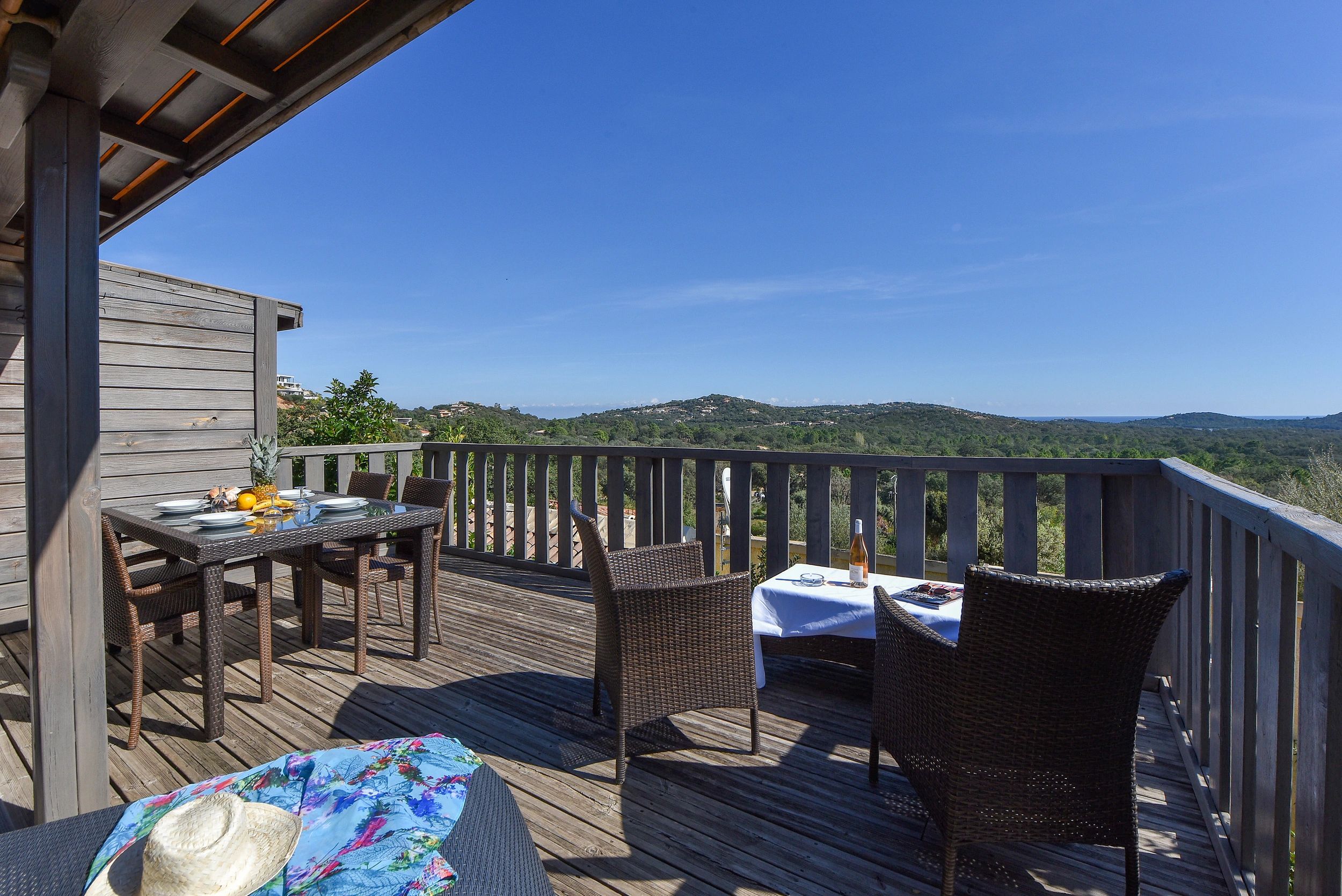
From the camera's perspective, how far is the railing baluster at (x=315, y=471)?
478cm

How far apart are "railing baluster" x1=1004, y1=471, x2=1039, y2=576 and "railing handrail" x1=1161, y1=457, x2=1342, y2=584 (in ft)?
2.99

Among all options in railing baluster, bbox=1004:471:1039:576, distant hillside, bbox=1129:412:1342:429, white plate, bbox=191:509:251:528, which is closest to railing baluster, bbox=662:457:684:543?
railing baluster, bbox=1004:471:1039:576

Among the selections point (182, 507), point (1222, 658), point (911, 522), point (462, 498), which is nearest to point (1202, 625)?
point (1222, 658)

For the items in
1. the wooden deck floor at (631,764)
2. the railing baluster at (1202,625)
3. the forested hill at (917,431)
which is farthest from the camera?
the forested hill at (917,431)

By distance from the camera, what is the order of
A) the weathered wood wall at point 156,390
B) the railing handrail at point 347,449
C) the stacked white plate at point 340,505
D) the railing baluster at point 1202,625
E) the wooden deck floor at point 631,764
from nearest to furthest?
1. the wooden deck floor at point 631,764
2. the railing baluster at point 1202,625
3. the stacked white plate at point 340,505
4. the weathered wood wall at point 156,390
5. the railing handrail at point 347,449

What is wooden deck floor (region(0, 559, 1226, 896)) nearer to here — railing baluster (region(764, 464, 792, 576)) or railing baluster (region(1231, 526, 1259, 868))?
railing baluster (region(1231, 526, 1259, 868))

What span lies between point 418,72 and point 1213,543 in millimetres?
11215

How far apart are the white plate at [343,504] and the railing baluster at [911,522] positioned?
Result: 2852 millimetres

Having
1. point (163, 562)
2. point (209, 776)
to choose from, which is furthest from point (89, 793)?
point (163, 562)

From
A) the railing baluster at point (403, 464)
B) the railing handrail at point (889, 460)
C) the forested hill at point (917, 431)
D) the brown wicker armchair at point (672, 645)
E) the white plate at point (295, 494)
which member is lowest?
the brown wicker armchair at point (672, 645)

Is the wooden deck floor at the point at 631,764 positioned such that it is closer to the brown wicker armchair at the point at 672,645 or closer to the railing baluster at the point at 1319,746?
the brown wicker armchair at the point at 672,645

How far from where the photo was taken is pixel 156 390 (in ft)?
13.5

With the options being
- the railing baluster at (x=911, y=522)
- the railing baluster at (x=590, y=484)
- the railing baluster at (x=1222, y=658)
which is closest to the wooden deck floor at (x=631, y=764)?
the railing baluster at (x=1222, y=658)

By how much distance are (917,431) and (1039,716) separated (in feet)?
26.2
